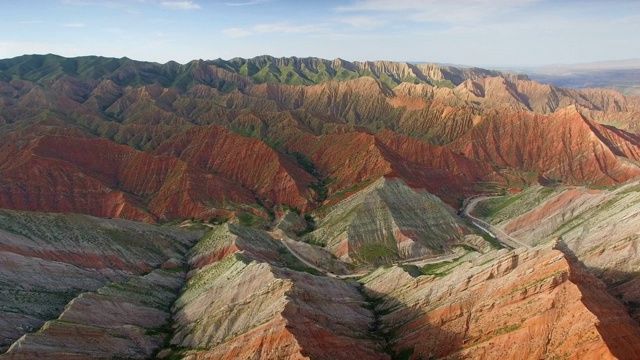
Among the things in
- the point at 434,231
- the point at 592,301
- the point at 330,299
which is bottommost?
the point at 434,231

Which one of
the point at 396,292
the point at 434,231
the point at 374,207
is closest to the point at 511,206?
the point at 434,231

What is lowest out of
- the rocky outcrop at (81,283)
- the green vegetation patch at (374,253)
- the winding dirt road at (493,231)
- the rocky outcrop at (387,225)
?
the winding dirt road at (493,231)

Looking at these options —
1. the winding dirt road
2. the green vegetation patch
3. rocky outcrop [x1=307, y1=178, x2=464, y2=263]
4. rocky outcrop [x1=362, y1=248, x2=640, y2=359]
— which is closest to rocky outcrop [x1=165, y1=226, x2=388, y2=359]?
rocky outcrop [x1=362, y1=248, x2=640, y2=359]

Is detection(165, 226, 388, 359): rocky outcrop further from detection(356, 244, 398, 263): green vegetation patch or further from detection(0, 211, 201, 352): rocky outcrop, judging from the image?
detection(356, 244, 398, 263): green vegetation patch

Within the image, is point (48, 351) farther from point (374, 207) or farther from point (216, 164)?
point (216, 164)

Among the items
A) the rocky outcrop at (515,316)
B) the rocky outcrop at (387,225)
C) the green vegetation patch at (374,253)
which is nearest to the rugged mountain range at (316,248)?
the rocky outcrop at (515,316)

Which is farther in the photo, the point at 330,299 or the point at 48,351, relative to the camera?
the point at 330,299

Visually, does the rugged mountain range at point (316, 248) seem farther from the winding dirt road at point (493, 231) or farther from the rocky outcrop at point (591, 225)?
the winding dirt road at point (493, 231)

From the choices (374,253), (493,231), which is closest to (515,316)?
(374,253)

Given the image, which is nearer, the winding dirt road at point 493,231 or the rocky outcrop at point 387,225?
the rocky outcrop at point 387,225
